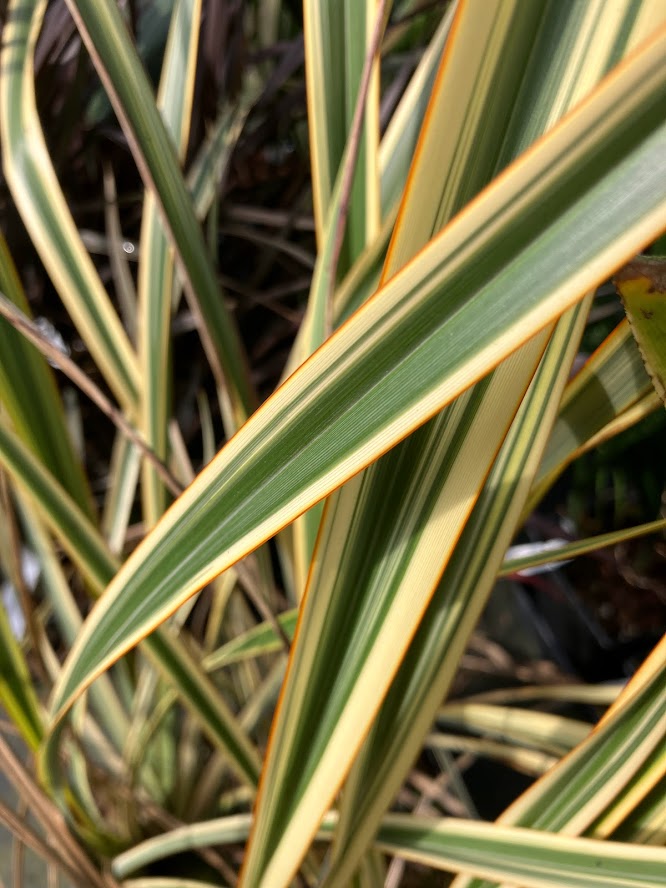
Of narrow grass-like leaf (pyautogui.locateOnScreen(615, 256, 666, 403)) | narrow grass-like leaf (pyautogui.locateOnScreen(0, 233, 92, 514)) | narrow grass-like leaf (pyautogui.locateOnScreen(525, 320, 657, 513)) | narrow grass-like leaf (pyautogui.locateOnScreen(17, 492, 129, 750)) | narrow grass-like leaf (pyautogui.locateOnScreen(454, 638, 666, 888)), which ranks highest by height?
narrow grass-like leaf (pyautogui.locateOnScreen(615, 256, 666, 403))

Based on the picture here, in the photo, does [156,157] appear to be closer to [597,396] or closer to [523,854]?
[597,396]

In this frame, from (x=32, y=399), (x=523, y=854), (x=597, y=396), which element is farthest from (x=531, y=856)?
(x=32, y=399)

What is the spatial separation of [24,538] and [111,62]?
0.46 meters

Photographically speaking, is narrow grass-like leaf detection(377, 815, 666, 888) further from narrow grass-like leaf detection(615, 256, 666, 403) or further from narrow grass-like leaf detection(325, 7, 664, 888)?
narrow grass-like leaf detection(615, 256, 666, 403)

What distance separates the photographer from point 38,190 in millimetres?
374

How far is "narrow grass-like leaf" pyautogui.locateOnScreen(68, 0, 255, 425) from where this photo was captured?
0.27 metres

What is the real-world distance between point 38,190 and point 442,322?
320 millimetres

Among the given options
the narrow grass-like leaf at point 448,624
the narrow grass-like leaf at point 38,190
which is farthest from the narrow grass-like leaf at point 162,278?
the narrow grass-like leaf at point 448,624

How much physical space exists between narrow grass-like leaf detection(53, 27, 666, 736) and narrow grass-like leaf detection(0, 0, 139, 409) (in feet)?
0.85

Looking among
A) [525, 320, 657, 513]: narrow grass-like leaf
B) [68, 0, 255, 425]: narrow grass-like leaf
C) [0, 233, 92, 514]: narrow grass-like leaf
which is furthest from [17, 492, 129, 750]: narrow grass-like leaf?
[525, 320, 657, 513]: narrow grass-like leaf

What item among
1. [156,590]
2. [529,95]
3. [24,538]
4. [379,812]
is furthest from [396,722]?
[24,538]

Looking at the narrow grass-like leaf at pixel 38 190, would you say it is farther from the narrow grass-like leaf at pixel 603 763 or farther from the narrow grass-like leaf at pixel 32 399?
the narrow grass-like leaf at pixel 603 763

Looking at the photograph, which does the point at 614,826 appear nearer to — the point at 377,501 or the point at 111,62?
the point at 377,501

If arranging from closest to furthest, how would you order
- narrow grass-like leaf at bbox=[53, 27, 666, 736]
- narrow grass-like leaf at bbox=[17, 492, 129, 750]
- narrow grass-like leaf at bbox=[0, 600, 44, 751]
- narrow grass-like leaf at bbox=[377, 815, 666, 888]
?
1. narrow grass-like leaf at bbox=[53, 27, 666, 736]
2. narrow grass-like leaf at bbox=[377, 815, 666, 888]
3. narrow grass-like leaf at bbox=[0, 600, 44, 751]
4. narrow grass-like leaf at bbox=[17, 492, 129, 750]
